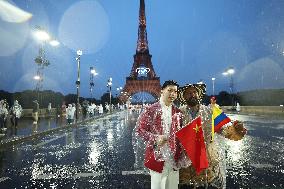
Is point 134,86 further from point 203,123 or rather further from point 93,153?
point 203,123

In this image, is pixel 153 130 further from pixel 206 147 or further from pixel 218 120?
pixel 218 120

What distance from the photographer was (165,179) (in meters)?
3.72

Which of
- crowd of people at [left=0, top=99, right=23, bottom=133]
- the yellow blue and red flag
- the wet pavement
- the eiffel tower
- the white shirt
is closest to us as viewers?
the white shirt

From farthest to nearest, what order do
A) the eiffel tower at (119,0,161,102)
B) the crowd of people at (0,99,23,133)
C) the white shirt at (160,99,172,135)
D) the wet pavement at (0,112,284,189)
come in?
the eiffel tower at (119,0,161,102) < the crowd of people at (0,99,23,133) < the wet pavement at (0,112,284,189) < the white shirt at (160,99,172,135)

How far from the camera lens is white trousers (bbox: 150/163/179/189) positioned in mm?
3717

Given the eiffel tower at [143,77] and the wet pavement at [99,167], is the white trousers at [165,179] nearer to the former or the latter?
the wet pavement at [99,167]

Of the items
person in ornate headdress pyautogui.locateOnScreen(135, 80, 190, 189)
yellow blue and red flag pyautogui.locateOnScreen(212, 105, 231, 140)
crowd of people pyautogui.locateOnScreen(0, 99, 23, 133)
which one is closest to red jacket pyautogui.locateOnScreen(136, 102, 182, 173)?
person in ornate headdress pyautogui.locateOnScreen(135, 80, 190, 189)

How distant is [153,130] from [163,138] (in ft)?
0.89

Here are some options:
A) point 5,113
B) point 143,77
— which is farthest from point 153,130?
point 143,77

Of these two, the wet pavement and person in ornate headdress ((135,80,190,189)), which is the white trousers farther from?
the wet pavement

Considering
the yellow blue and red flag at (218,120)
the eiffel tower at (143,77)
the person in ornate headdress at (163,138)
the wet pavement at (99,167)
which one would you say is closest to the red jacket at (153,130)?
the person in ornate headdress at (163,138)

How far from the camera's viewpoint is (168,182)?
3.77 m

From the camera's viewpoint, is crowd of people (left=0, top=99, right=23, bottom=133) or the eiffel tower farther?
the eiffel tower

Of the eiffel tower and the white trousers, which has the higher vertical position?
the eiffel tower
